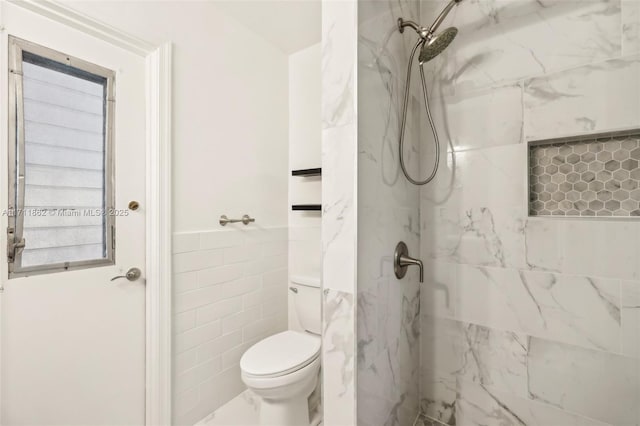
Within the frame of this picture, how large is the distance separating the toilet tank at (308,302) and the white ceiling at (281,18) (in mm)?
1695

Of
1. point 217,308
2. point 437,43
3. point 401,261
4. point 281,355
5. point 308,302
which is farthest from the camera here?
point 308,302

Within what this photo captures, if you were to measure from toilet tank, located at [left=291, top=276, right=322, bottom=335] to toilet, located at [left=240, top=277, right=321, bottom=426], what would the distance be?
0.15m

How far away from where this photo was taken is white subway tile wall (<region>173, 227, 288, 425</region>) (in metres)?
1.47

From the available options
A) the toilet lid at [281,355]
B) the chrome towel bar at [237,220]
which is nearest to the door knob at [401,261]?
the toilet lid at [281,355]

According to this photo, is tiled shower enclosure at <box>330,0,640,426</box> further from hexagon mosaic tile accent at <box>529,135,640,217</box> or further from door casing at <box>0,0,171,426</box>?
door casing at <box>0,0,171,426</box>

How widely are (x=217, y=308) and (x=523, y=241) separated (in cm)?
163

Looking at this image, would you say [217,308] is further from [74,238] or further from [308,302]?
[74,238]

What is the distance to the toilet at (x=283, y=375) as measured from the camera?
131 centimetres

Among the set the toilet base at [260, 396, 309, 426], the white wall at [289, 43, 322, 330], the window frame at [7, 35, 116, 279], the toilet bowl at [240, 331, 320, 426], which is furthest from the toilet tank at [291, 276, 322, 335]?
the window frame at [7, 35, 116, 279]

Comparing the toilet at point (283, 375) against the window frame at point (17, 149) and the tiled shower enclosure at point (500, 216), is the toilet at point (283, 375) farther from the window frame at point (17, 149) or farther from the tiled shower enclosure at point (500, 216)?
the window frame at point (17, 149)

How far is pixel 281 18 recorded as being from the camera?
1.74 meters

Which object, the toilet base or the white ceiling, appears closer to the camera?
the toilet base

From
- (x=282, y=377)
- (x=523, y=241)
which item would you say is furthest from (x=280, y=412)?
(x=523, y=241)

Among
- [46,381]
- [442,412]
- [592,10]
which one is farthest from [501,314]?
[46,381]
